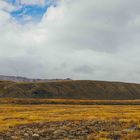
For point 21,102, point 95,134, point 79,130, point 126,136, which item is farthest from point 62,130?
point 21,102

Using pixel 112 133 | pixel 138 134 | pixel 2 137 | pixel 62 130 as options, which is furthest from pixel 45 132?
pixel 138 134

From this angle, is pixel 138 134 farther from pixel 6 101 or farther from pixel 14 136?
pixel 6 101

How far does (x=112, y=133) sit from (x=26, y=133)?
10.1 meters

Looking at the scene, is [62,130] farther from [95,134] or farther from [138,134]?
[138,134]

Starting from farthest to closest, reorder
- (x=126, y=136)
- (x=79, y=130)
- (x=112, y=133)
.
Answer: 1. (x=79, y=130)
2. (x=112, y=133)
3. (x=126, y=136)

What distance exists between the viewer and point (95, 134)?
36906 mm

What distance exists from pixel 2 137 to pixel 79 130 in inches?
369

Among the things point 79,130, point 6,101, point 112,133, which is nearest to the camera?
point 112,133

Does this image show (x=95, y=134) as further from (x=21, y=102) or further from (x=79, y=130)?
(x=21, y=102)

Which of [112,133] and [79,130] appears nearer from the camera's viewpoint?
[112,133]

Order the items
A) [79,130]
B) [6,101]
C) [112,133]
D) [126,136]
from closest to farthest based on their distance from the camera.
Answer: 1. [126,136]
2. [112,133]
3. [79,130]
4. [6,101]

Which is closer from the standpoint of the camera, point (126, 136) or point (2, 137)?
point (126, 136)

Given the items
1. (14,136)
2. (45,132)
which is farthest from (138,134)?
(14,136)

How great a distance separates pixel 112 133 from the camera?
37.5 metres
